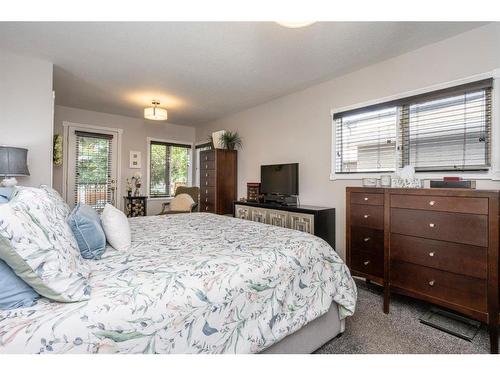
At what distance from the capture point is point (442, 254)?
1864 millimetres

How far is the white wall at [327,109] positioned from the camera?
231cm

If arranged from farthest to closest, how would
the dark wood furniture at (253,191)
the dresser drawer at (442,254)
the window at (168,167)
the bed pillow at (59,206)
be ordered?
the window at (168,167) → the dark wood furniture at (253,191) → the dresser drawer at (442,254) → the bed pillow at (59,206)

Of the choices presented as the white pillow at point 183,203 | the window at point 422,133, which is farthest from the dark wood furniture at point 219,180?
the window at point 422,133

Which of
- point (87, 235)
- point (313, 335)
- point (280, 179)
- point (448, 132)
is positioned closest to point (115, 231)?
point (87, 235)

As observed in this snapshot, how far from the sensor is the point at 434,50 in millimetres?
2512

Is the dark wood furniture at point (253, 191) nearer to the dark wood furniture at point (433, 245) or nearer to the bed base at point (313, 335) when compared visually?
the dark wood furniture at point (433, 245)

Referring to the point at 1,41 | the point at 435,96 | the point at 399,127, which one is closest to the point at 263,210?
the point at 399,127

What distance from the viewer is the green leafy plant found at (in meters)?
4.98

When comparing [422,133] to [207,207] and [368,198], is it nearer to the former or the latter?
[368,198]

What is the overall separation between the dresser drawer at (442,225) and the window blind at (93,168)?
525cm

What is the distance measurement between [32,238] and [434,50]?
11.6 ft

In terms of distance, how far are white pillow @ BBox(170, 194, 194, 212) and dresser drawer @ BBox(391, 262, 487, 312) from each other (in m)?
3.58

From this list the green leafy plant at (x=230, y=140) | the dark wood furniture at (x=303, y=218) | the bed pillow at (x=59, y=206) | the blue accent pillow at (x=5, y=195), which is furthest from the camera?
the green leafy plant at (x=230, y=140)

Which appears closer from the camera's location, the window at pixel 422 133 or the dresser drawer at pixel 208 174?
the window at pixel 422 133
